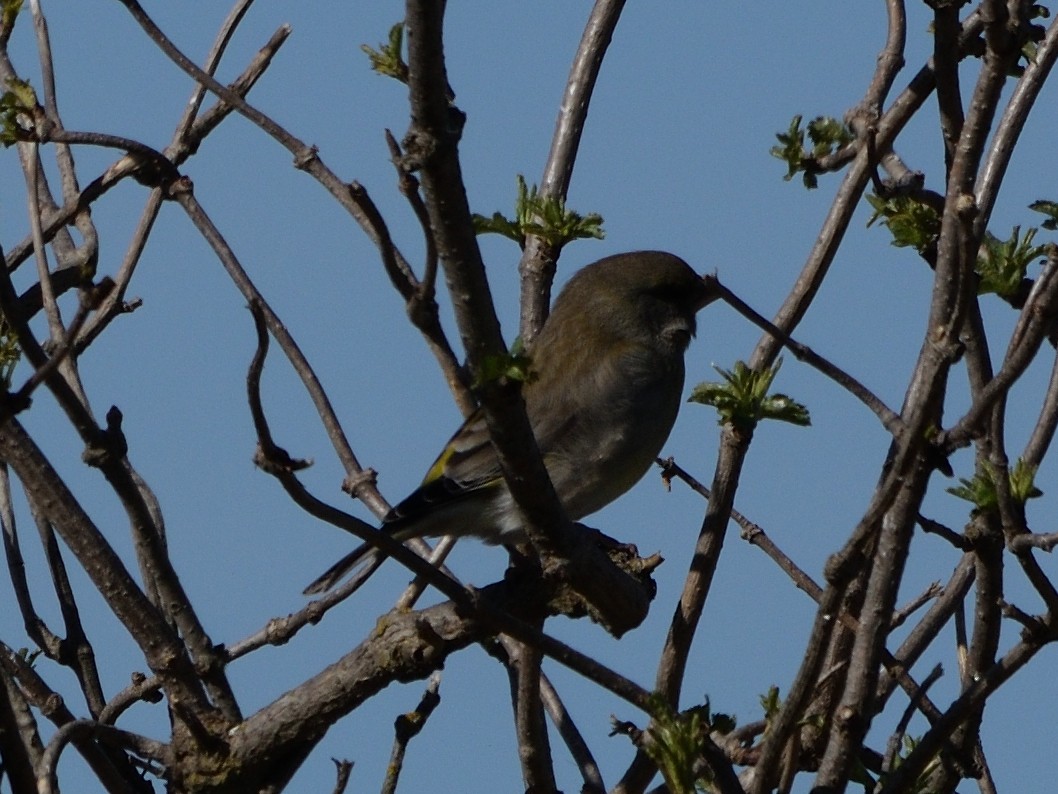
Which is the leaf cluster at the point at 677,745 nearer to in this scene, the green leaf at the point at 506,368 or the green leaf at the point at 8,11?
the green leaf at the point at 506,368

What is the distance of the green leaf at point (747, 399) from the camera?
12.9ft

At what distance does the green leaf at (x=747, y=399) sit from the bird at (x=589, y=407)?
170 centimetres

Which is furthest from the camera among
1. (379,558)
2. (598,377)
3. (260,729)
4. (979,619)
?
(598,377)

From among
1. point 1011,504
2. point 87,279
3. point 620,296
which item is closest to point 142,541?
point 87,279

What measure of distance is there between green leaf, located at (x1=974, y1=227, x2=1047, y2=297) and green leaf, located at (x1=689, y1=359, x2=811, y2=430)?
0.59 meters

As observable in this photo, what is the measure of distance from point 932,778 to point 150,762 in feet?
7.66

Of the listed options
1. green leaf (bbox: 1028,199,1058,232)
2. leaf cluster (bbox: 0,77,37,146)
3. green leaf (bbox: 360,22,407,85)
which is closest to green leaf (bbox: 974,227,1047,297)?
green leaf (bbox: 1028,199,1058,232)

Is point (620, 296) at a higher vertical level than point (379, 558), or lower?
higher

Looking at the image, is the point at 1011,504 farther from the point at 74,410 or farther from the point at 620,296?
the point at 620,296

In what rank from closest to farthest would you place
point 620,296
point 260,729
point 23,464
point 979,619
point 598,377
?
point 979,619, point 23,464, point 260,729, point 598,377, point 620,296

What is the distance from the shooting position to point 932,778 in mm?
3850

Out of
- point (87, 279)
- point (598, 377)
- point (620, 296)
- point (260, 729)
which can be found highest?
point (620, 296)

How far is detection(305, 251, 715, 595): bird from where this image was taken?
622cm

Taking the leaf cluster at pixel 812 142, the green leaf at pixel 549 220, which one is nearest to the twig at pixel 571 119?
the green leaf at pixel 549 220
